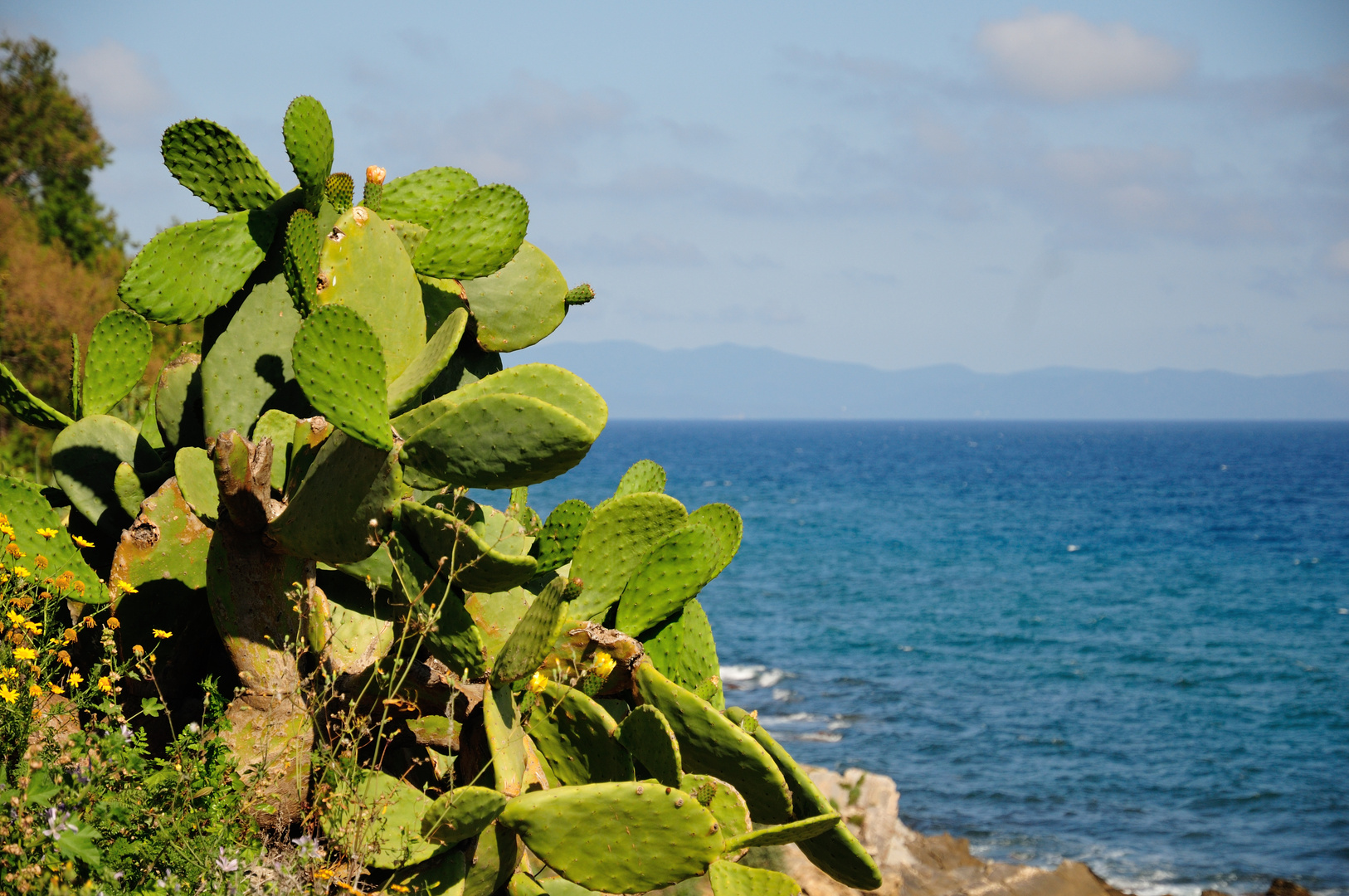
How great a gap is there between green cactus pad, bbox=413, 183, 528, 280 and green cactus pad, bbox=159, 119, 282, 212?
0.48 metres

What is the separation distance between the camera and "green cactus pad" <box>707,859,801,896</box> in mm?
2518

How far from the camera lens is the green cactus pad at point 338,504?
2.28 m

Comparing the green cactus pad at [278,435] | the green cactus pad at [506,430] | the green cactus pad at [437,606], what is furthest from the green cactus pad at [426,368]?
the green cactus pad at [437,606]

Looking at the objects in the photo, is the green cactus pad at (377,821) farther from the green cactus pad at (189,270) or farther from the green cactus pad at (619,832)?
the green cactus pad at (189,270)

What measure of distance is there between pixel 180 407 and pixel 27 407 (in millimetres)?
501

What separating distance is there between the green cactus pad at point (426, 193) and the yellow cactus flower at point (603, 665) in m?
1.47

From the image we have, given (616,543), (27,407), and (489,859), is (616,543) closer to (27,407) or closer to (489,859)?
(489,859)

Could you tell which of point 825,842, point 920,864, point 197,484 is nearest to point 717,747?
point 825,842

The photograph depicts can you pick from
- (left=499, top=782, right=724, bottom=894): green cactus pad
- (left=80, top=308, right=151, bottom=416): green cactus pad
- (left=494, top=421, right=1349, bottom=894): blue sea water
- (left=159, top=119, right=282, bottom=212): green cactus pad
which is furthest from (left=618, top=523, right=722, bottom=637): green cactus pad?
(left=494, top=421, right=1349, bottom=894): blue sea water

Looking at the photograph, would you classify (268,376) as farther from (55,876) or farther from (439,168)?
(55,876)

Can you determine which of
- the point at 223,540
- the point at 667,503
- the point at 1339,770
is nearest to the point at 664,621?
the point at 667,503

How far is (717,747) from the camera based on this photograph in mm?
2662

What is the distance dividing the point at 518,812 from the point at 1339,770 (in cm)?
1593

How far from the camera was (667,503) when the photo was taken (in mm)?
2975
